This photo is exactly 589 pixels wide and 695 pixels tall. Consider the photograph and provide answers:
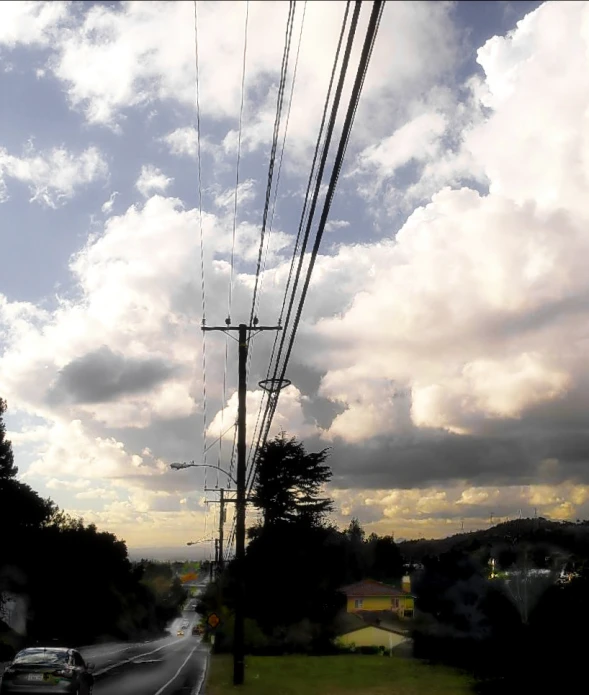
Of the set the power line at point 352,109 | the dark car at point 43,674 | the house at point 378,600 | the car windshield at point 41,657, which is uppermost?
the power line at point 352,109

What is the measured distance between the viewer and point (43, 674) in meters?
20.6

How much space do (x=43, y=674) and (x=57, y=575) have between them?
65067 millimetres

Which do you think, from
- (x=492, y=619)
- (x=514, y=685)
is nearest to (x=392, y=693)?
(x=514, y=685)

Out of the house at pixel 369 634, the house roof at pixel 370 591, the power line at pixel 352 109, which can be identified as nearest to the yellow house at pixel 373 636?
the house at pixel 369 634

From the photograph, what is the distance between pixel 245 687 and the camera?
96.2ft

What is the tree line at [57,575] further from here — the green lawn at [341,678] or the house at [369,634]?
the house at [369,634]

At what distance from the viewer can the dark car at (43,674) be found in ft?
66.9

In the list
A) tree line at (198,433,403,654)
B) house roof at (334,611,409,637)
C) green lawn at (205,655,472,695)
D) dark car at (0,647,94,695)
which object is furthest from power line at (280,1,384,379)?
house roof at (334,611,409,637)

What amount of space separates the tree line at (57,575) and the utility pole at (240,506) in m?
19.7

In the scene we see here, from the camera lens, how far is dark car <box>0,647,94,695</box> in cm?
2039

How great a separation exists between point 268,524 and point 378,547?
95.4m

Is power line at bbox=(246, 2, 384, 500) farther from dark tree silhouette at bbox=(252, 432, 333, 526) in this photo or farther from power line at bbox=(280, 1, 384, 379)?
dark tree silhouette at bbox=(252, 432, 333, 526)

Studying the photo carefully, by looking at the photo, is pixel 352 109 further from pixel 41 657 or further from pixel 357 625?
pixel 357 625

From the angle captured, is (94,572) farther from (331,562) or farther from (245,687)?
(245,687)
